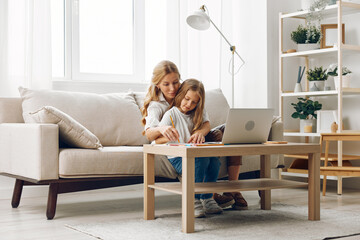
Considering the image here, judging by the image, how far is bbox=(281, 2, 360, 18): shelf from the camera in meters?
3.96

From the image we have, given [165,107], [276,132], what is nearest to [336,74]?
[276,132]

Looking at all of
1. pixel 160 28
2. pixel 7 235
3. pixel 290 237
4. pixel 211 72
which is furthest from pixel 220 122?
pixel 7 235

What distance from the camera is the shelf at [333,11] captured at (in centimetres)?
396

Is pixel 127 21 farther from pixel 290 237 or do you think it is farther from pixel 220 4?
pixel 290 237

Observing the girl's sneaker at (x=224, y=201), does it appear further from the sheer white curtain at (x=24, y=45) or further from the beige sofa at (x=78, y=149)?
the sheer white curtain at (x=24, y=45)

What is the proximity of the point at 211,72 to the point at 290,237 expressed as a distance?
252cm

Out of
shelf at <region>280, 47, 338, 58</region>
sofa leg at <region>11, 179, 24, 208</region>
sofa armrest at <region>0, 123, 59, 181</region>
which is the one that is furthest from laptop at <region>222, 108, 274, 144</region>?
shelf at <region>280, 47, 338, 58</region>

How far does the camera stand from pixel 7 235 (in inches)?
93.7

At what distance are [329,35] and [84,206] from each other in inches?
95.0

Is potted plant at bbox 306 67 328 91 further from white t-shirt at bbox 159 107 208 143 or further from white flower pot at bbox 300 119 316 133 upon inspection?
white t-shirt at bbox 159 107 208 143

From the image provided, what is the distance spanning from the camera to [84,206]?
10.8ft

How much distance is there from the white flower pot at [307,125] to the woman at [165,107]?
1427 mm

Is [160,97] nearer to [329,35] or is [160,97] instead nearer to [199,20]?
[199,20]

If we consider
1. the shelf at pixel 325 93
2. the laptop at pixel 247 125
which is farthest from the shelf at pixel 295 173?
the laptop at pixel 247 125
